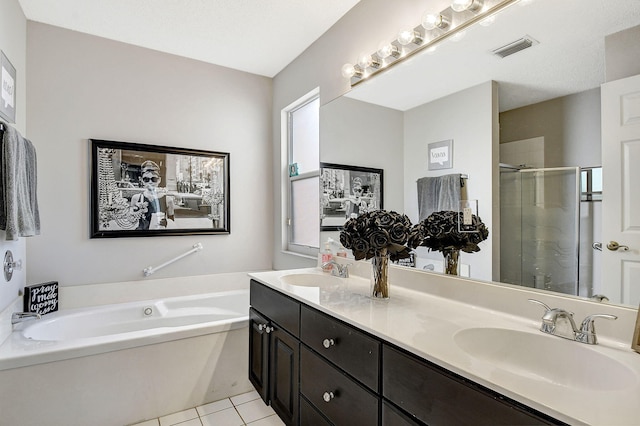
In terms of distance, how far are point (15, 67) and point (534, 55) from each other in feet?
9.70

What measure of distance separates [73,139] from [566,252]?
3.13m

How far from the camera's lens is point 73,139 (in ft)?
8.26

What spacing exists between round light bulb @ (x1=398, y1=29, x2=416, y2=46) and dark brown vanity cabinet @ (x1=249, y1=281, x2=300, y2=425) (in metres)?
1.44

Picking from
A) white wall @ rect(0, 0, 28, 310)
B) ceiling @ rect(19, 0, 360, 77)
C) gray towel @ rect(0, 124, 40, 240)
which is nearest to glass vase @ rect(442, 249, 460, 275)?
ceiling @ rect(19, 0, 360, 77)

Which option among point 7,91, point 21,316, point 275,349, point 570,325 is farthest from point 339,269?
point 7,91

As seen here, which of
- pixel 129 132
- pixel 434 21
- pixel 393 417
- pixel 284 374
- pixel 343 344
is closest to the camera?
pixel 393 417

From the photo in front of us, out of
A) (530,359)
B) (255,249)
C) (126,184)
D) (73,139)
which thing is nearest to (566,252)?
(530,359)

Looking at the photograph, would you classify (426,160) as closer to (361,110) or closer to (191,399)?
(361,110)

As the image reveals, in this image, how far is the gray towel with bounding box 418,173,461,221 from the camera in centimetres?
151

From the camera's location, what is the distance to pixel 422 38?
5.53 ft

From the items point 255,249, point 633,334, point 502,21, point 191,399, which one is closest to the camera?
point 633,334

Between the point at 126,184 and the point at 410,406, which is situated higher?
the point at 126,184

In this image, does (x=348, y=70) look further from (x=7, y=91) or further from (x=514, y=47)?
(x=7, y=91)

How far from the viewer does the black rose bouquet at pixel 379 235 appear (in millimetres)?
1433
